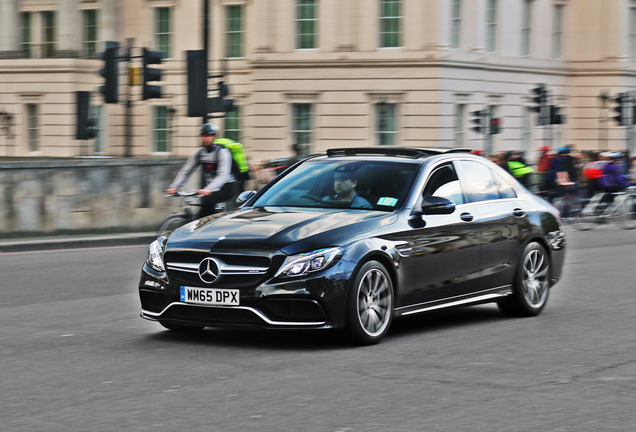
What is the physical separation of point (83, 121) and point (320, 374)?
1938 centimetres

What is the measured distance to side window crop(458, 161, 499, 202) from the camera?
1013cm

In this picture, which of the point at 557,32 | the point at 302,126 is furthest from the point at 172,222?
the point at 557,32

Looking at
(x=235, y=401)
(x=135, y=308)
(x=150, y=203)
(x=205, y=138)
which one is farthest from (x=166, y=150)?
(x=235, y=401)

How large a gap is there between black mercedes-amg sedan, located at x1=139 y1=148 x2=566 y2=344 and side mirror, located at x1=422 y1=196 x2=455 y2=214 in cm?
1

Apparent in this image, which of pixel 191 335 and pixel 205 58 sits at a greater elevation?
pixel 205 58

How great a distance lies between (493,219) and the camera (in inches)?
399

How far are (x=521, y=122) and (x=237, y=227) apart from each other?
42.3m

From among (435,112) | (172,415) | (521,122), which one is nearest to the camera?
(172,415)

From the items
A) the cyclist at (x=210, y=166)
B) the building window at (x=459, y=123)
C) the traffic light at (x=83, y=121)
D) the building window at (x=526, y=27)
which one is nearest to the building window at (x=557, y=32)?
the building window at (x=526, y=27)

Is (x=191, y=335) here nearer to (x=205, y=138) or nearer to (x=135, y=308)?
(x=135, y=308)

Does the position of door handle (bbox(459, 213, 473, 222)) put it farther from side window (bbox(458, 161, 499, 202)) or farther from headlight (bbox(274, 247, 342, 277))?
headlight (bbox(274, 247, 342, 277))

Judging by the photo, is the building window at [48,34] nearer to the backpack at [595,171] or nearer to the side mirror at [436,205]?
the backpack at [595,171]

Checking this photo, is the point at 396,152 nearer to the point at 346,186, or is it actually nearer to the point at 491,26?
the point at 346,186

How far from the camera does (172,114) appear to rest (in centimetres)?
5122
